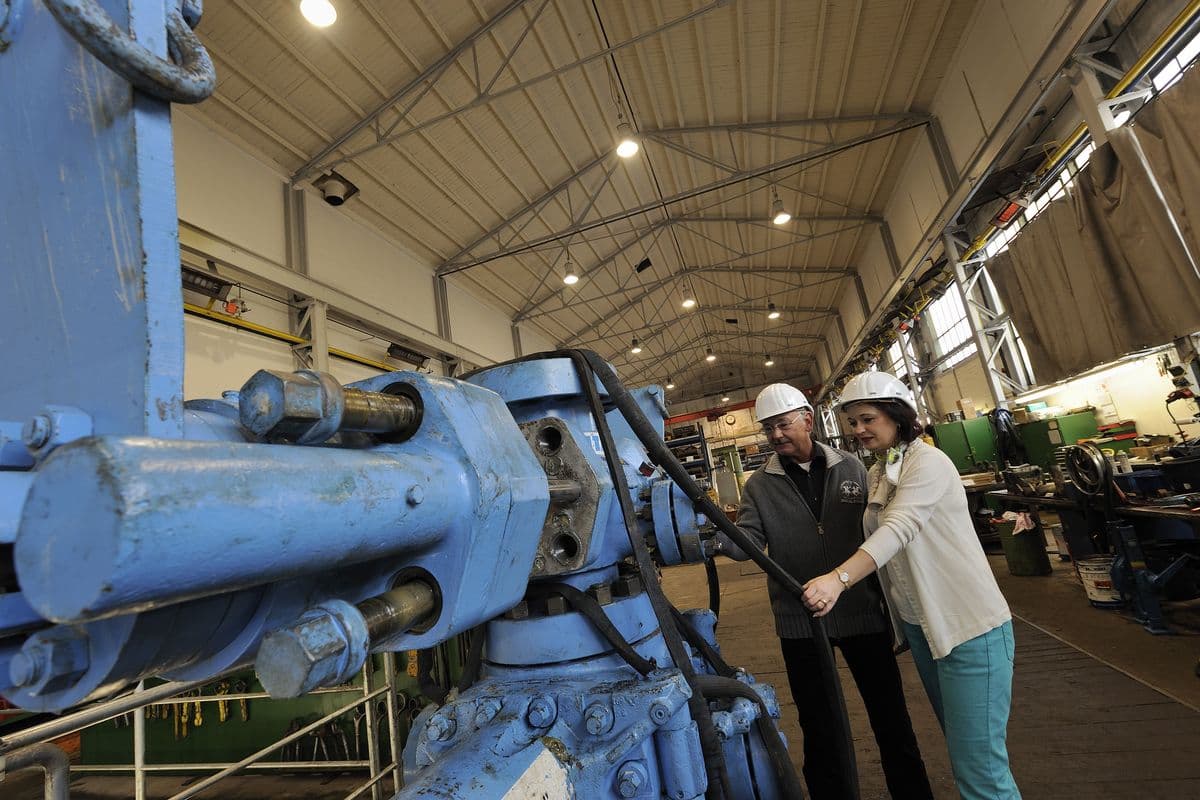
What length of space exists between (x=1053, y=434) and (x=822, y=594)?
5.34m

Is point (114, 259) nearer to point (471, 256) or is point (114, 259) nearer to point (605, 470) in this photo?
point (605, 470)

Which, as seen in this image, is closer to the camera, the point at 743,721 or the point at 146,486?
the point at 146,486

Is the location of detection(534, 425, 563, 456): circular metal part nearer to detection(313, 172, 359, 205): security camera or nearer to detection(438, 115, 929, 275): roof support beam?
detection(313, 172, 359, 205): security camera

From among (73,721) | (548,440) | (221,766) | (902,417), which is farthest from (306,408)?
(221,766)

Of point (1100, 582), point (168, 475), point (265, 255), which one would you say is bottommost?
point (1100, 582)

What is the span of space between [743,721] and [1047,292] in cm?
548

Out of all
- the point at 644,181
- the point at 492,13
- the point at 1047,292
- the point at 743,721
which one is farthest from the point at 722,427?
the point at 743,721

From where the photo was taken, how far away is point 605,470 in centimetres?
100

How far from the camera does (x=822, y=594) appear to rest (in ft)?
4.11

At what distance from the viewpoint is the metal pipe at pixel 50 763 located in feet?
3.93

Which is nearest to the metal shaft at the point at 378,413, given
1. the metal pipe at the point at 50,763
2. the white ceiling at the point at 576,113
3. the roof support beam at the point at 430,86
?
the metal pipe at the point at 50,763

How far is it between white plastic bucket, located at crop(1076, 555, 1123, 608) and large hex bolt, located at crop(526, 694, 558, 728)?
4354 mm

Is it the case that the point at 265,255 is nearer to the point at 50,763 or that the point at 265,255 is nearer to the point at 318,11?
the point at 318,11

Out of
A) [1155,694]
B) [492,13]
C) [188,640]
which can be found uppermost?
[492,13]
